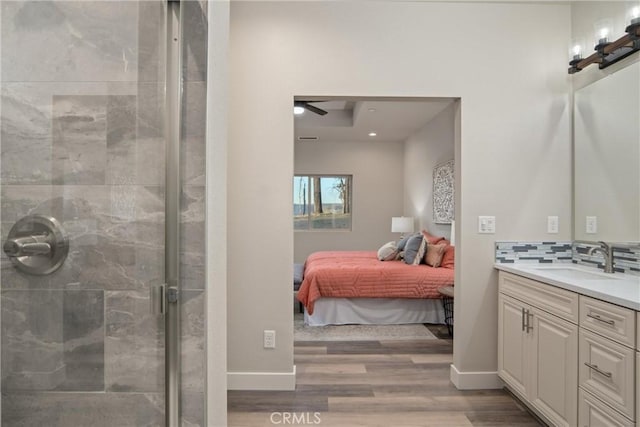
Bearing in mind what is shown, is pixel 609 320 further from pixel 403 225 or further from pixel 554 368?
pixel 403 225

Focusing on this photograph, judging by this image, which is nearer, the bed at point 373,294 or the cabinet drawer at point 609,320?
the cabinet drawer at point 609,320

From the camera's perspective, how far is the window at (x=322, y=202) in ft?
24.2

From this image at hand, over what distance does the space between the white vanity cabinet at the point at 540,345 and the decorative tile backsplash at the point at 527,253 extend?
A: 0.17 meters

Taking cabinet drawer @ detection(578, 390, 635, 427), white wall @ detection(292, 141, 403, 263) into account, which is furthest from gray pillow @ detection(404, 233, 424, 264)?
cabinet drawer @ detection(578, 390, 635, 427)

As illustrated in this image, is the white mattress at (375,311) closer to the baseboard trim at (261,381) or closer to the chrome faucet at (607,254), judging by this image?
the baseboard trim at (261,381)

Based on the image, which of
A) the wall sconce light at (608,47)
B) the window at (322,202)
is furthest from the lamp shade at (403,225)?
the wall sconce light at (608,47)

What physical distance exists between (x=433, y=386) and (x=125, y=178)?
2.48 m

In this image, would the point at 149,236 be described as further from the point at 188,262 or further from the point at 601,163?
the point at 601,163

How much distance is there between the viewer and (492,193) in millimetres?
2631

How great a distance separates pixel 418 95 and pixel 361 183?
4606 millimetres

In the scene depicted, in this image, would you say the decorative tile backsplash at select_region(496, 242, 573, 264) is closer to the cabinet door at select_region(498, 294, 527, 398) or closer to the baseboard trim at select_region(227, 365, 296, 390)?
the cabinet door at select_region(498, 294, 527, 398)

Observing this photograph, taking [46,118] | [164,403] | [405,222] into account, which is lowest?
[164,403]

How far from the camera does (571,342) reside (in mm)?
1857

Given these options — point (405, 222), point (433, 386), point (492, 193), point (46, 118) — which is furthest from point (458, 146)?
point (405, 222)
